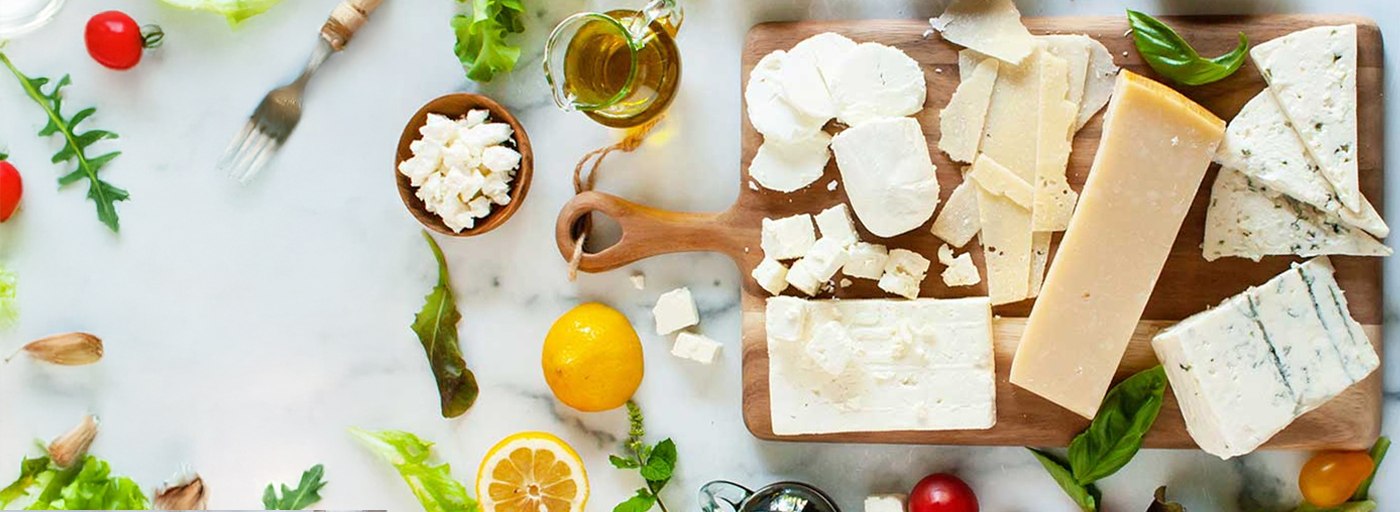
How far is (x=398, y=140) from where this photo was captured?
2490 mm

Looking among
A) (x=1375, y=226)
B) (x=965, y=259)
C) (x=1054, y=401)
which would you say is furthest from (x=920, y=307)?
(x=1375, y=226)

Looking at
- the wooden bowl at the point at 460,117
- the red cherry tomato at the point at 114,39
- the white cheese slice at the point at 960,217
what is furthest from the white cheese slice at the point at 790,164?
the red cherry tomato at the point at 114,39

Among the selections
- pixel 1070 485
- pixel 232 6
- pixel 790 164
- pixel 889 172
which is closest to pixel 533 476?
pixel 790 164

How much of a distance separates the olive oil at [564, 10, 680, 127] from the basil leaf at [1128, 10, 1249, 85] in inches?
34.7

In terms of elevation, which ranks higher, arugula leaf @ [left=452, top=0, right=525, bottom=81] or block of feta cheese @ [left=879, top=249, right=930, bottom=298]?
arugula leaf @ [left=452, top=0, right=525, bottom=81]

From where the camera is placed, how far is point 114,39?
8.14ft

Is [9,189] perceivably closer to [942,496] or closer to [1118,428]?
[942,496]

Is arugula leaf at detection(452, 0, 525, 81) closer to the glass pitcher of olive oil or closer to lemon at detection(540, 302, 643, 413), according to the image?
the glass pitcher of olive oil

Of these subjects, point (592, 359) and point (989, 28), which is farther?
point (592, 359)

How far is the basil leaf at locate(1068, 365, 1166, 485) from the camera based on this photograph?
2.20 m

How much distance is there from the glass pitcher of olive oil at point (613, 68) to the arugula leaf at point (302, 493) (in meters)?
1.01

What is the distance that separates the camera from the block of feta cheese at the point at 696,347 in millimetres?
2406

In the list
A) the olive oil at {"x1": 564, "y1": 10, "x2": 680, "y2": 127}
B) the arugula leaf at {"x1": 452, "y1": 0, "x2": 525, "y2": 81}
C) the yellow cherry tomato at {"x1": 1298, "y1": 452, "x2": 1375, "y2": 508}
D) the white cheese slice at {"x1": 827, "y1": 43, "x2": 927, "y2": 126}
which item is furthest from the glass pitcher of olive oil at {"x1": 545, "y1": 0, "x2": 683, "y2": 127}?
the yellow cherry tomato at {"x1": 1298, "y1": 452, "x2": 1375, "y2": 508}

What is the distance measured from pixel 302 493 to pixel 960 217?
1.53m
